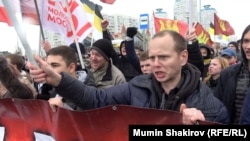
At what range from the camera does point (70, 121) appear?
2.30 meters

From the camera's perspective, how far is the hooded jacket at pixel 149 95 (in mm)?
2139

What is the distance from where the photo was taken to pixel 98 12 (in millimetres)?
7914

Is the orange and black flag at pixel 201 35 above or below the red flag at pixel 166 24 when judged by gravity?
below

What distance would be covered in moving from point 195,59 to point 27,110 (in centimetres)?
191

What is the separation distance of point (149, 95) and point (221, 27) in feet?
37.1

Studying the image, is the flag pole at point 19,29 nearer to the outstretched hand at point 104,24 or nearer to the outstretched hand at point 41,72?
the outstretched hand at point 41,72

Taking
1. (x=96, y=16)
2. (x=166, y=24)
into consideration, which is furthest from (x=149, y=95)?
(x=166, y=24)

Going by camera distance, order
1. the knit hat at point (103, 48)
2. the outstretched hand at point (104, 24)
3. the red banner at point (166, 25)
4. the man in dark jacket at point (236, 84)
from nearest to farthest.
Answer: the man in dark jacket at point (236, 84) → the knit hat at point (103, 48) → the outstretched hand at point (104, 24) → the red banner at point (166, 25)

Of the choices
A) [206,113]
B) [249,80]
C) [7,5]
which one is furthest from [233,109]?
[7,5]

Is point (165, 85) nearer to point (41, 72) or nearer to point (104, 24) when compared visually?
point (41, 72)

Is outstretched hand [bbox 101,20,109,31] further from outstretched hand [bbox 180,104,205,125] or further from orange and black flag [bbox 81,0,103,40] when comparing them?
outstretched hand [bbox 180,104,205,125]

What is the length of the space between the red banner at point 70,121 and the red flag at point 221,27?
10.3 metres

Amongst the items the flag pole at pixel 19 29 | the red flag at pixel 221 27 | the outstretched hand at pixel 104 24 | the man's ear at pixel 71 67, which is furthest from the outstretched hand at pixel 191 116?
the red flag at pixel 221 27

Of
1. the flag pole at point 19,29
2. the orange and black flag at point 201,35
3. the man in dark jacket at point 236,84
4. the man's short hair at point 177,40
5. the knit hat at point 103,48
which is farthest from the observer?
the orange and black flag at point 201,35
